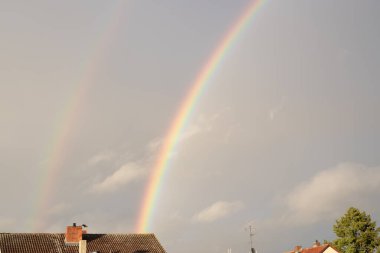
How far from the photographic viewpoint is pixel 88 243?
56.9m

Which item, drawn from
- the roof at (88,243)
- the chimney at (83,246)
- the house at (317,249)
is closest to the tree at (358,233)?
the house at (317,249)

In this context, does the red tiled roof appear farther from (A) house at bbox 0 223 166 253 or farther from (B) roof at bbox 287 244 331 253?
(A) house at bbox 0 223 166 253

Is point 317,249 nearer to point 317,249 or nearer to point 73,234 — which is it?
point 317,249

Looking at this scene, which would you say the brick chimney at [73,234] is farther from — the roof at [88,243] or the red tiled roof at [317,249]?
the red tiled roof at [317,249]

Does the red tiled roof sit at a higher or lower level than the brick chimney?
higher

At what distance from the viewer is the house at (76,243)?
53.9 metres

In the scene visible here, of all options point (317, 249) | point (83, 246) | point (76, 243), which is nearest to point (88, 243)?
point (76, 243)

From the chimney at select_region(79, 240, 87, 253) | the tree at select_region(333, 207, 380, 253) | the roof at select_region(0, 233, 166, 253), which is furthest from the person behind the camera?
the tree at select_region(333, 207, 380, 253)

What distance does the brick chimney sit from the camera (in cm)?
5584

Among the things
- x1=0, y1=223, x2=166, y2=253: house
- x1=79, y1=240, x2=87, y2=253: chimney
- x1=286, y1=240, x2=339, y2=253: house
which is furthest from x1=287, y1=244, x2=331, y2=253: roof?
x1=79, y1=240, x2=87, y2=253: chimney

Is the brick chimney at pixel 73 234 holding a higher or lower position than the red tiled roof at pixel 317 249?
→ lower

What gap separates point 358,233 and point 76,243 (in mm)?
38088

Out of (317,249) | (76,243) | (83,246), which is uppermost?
(317,249)

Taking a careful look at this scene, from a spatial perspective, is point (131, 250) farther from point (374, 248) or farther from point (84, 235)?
point (374, 248)
